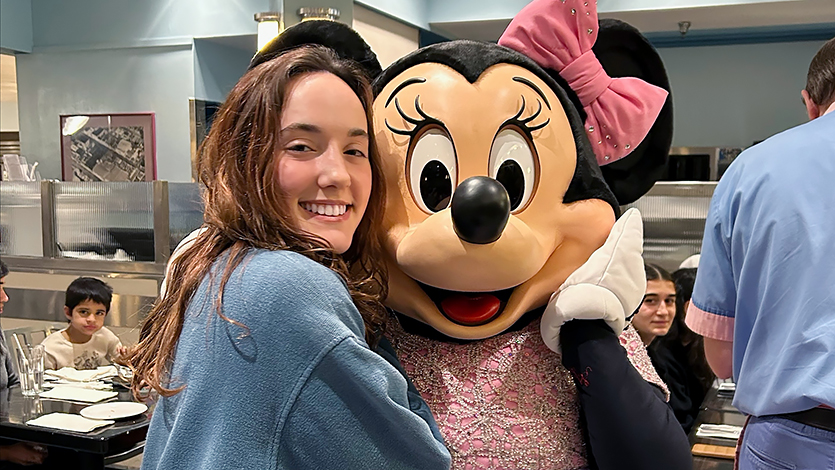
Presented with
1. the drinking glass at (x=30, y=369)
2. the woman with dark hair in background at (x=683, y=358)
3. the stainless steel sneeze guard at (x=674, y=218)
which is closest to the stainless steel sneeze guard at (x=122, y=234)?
the stainless steel sneeze guard at (x=674, y=218)

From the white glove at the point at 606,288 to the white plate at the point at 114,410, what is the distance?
2.16 m

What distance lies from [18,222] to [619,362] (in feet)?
13.5

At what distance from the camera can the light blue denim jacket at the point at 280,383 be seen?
0.93 m

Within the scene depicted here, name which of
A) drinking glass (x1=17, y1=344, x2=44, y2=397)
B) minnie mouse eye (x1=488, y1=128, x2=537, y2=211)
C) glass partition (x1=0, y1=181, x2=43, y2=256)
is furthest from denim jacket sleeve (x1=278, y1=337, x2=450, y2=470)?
glass partition (x1=0, y1=181, x2=43, y2=256)

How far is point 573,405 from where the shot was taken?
138 cm

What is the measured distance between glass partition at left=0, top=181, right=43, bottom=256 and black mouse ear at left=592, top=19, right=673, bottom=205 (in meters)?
3.63

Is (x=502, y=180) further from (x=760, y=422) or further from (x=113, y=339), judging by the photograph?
(x=113, y=339)

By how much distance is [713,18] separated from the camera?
604 centimetres

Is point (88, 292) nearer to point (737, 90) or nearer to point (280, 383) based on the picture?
point (280, 383)

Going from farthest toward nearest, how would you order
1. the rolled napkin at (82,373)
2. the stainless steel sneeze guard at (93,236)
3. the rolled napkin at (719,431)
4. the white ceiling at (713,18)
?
the white ceiling at (713,18) < the stainless steel sneeze guard at (93,236) < the rolled napkin at (82,373) < the rolled napkin at (719,431)

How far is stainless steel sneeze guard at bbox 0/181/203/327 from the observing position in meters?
3.85

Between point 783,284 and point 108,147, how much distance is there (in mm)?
5069

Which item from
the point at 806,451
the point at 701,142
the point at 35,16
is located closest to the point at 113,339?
the point at 35,16

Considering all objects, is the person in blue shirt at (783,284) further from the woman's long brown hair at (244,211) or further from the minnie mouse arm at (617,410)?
the woman's long brown hair at (244,211)
